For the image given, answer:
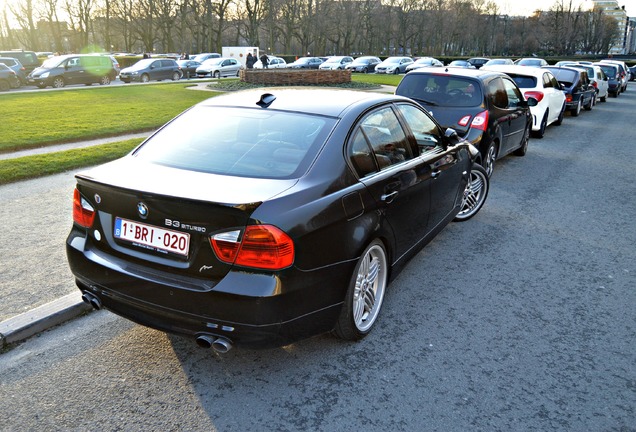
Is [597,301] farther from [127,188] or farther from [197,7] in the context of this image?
[197,7]

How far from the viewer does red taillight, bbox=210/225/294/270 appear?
9.76ft

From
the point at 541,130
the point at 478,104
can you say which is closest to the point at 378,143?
the point at 478,104

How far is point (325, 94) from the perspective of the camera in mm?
4523

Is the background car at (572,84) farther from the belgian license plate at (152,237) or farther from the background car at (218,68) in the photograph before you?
the background car at (218,68)

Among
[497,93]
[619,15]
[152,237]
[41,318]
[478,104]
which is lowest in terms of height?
[41,318]

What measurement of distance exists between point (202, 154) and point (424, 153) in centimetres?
206

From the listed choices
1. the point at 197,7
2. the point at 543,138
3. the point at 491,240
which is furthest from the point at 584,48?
the point at 491,240

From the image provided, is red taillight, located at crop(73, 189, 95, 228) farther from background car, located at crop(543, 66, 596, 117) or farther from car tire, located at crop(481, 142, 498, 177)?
background car, located at crop(543, 66, 596, 117)

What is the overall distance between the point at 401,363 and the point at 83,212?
231 cm

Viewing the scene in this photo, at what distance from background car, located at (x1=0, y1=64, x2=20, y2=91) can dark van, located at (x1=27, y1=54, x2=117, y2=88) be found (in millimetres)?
1104

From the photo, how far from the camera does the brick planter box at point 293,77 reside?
2676 cm

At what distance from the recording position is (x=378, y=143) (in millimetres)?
4152

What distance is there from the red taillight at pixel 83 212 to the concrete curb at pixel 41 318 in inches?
34.5

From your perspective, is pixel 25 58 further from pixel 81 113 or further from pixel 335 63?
pixel 335 63
